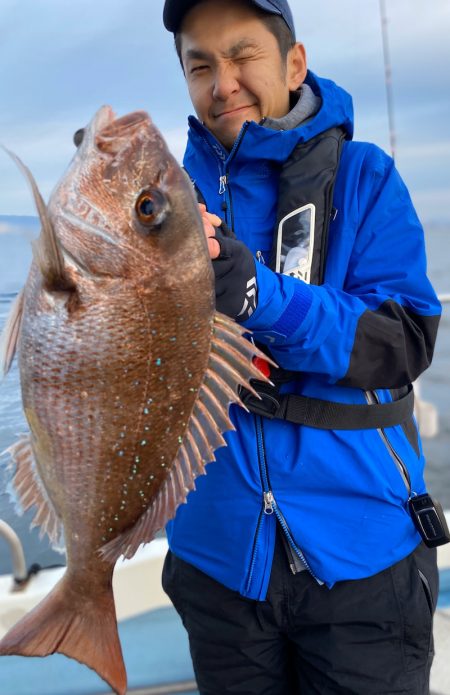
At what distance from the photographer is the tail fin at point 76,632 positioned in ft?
4.93

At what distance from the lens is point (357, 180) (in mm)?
1954

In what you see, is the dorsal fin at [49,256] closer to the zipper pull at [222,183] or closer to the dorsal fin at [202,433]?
the dorsal fin at [202,433]

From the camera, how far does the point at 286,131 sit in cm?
197

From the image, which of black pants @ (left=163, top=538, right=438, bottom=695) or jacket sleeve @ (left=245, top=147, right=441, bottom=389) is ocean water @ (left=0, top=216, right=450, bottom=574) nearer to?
jacket sleeve @ (left=245, top=147, right=441, bottom=389)

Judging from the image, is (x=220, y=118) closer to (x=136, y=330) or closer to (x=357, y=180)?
(x=357, y=180)

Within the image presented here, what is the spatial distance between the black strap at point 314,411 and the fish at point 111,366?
14.0 inches

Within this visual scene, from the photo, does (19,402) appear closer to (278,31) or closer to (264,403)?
(264,403)

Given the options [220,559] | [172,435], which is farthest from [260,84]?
[220,559]

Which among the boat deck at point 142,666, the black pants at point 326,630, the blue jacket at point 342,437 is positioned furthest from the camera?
the boat deck at point 142,666

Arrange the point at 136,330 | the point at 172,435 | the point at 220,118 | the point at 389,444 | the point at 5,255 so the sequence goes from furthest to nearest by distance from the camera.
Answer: the point at 5,255
the point at 220,118
the point at 389,444
the point at 172,435
the point at 136,330

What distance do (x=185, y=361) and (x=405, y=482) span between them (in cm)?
89

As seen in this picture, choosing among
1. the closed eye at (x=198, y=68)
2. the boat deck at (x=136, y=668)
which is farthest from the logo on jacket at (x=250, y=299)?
the boat deck at (x=136, y=668)

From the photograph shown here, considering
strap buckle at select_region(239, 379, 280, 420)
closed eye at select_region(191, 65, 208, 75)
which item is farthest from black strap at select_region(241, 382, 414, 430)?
closed eye at select_region(191, 65, 208, 75)

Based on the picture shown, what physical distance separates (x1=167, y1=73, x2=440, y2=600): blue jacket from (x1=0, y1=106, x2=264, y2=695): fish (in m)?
0.36
